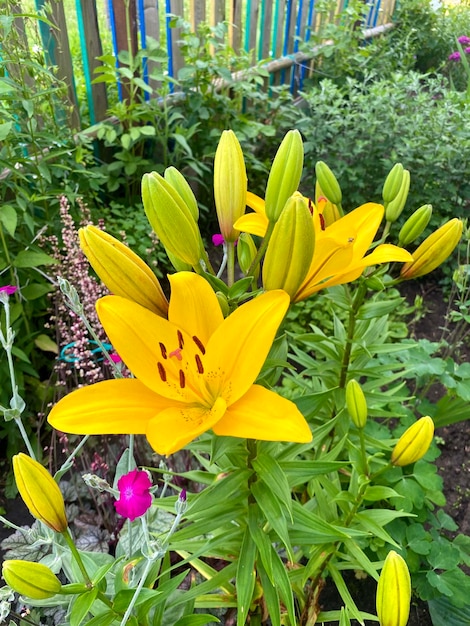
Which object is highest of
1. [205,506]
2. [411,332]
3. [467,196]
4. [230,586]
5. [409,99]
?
[409,99]

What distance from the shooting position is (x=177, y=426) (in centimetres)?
57

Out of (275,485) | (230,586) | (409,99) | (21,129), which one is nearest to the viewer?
(275,485)

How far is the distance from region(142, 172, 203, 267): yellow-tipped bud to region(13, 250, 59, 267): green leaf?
3.21 feet

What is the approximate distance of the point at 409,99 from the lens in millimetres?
2996

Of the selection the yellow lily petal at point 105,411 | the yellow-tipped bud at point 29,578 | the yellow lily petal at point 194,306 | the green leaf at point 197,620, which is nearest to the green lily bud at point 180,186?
the yellow lily petal at point 194,306

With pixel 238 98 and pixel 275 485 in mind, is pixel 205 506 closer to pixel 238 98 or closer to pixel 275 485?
pixel 275 485

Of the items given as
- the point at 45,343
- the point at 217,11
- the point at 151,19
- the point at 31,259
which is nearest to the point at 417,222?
the point at 31,259

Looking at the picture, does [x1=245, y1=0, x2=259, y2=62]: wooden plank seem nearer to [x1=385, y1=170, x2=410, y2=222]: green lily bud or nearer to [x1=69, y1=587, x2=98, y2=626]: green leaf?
[x1=385, y1=170, x2=410, y2=222]: green lily bud

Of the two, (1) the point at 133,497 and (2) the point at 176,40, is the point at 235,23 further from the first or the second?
(1) the point at 133,497

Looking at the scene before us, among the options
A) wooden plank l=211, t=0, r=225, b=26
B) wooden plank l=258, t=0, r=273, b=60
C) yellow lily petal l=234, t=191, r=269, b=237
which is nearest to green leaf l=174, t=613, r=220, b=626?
yellow lily petal l=234, t=191, r=269, b=237

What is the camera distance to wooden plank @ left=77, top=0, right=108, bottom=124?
2.21 metres

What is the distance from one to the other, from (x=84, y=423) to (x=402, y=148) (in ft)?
8.46

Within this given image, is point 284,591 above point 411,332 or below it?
above

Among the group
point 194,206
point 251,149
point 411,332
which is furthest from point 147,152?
point 194,206
